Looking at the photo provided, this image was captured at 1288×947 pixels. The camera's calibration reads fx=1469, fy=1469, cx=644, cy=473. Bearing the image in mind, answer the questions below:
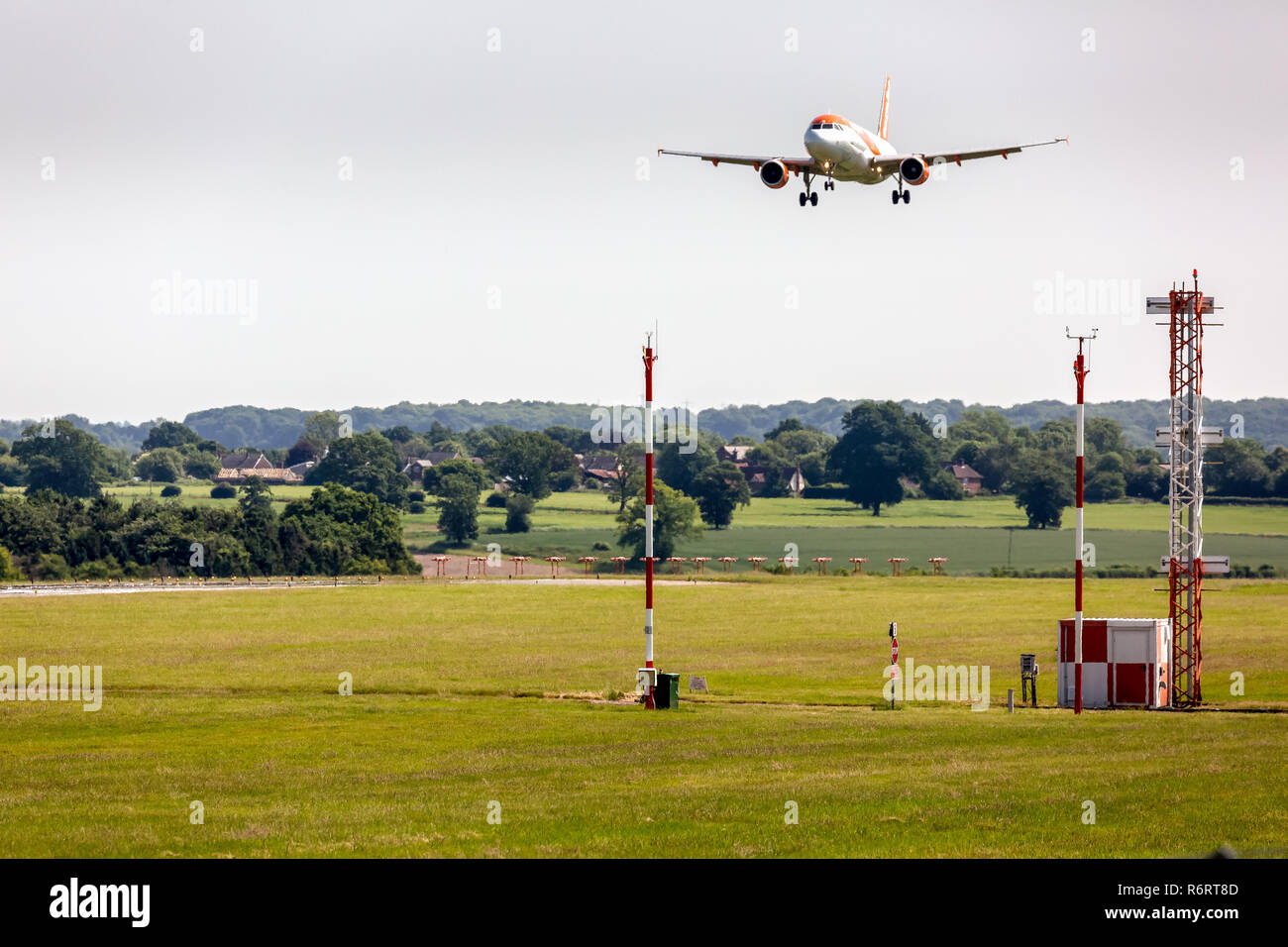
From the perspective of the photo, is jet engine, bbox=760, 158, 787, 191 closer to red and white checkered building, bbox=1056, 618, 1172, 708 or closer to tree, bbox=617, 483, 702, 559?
red and white checkered building, bbox=1056, 618, 1172, 708

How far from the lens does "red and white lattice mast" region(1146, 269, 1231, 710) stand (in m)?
55.7

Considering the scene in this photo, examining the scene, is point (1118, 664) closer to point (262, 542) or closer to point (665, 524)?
point (262, 542)

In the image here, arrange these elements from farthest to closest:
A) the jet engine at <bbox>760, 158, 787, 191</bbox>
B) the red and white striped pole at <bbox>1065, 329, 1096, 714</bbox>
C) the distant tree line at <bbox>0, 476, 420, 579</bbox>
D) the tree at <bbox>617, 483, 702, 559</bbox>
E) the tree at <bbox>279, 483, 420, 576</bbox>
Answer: the tree at <bbox>617, 483, 702, 559</bbox>, the tree at <bbox>279, 483, 420, 576</bbox>, the distant tree line at <bbox>0, 476, 420, 579</bbox>, the jet engine at <bbox>760, 158, 787, 191</bbox>, the red and white striped pole at <bbox>1065, 329, 1096, 714</bbox>

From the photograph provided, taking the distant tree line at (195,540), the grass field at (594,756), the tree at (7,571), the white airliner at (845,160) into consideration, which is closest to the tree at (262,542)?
the distant tree line at (195,540)

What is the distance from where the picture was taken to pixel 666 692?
50.9 m

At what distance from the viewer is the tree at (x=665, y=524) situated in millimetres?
190750

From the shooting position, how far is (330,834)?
26.0 meters

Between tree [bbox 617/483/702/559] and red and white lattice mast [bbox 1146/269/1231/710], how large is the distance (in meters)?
134

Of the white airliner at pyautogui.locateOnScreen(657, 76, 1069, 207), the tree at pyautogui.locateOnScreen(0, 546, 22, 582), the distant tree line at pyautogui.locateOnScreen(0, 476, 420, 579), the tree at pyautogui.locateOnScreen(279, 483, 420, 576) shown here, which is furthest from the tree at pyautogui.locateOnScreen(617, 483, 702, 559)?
the white airliner at pyautogui.locateOnScreen(657, 76, 1069, 207)

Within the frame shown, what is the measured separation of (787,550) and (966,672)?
131779 mm

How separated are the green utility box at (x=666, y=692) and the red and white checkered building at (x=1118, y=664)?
14.9 meters

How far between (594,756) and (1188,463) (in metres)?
30.5
